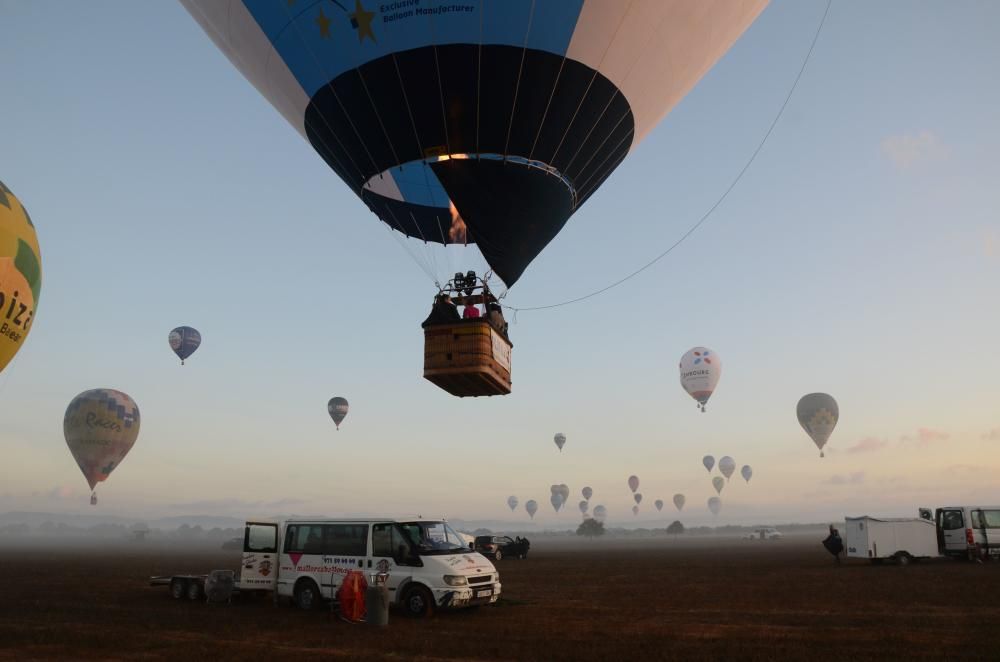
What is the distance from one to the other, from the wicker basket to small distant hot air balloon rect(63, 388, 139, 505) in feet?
126

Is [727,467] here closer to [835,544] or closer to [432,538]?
[835,544]

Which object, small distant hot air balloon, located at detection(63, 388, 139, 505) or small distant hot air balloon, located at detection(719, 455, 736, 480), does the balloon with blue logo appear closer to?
small distant hot air balloon, located at detection(63, 388, 139, 505)

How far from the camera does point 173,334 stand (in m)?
55.2

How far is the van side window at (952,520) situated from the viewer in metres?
25.1

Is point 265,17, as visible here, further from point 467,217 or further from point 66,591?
point 66,591

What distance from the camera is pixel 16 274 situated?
891 inches

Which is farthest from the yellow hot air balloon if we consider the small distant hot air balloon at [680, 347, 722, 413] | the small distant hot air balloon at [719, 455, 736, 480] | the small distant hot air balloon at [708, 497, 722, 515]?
the small distant hot air balloon at [708, 497, 722, 515]

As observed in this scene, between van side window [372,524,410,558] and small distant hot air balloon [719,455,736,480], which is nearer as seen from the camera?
van side window [372,524,410,558]

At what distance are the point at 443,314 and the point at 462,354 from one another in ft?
3.59

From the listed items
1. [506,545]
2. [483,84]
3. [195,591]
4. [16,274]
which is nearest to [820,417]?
[506,545]

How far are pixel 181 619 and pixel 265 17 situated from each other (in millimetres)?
12511

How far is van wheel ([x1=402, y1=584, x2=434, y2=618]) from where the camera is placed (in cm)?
1348

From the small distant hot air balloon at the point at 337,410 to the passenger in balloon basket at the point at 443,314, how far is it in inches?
1805

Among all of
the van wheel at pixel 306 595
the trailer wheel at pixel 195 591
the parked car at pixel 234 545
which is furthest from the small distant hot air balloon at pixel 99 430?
the van wheel at pixel 306 595
